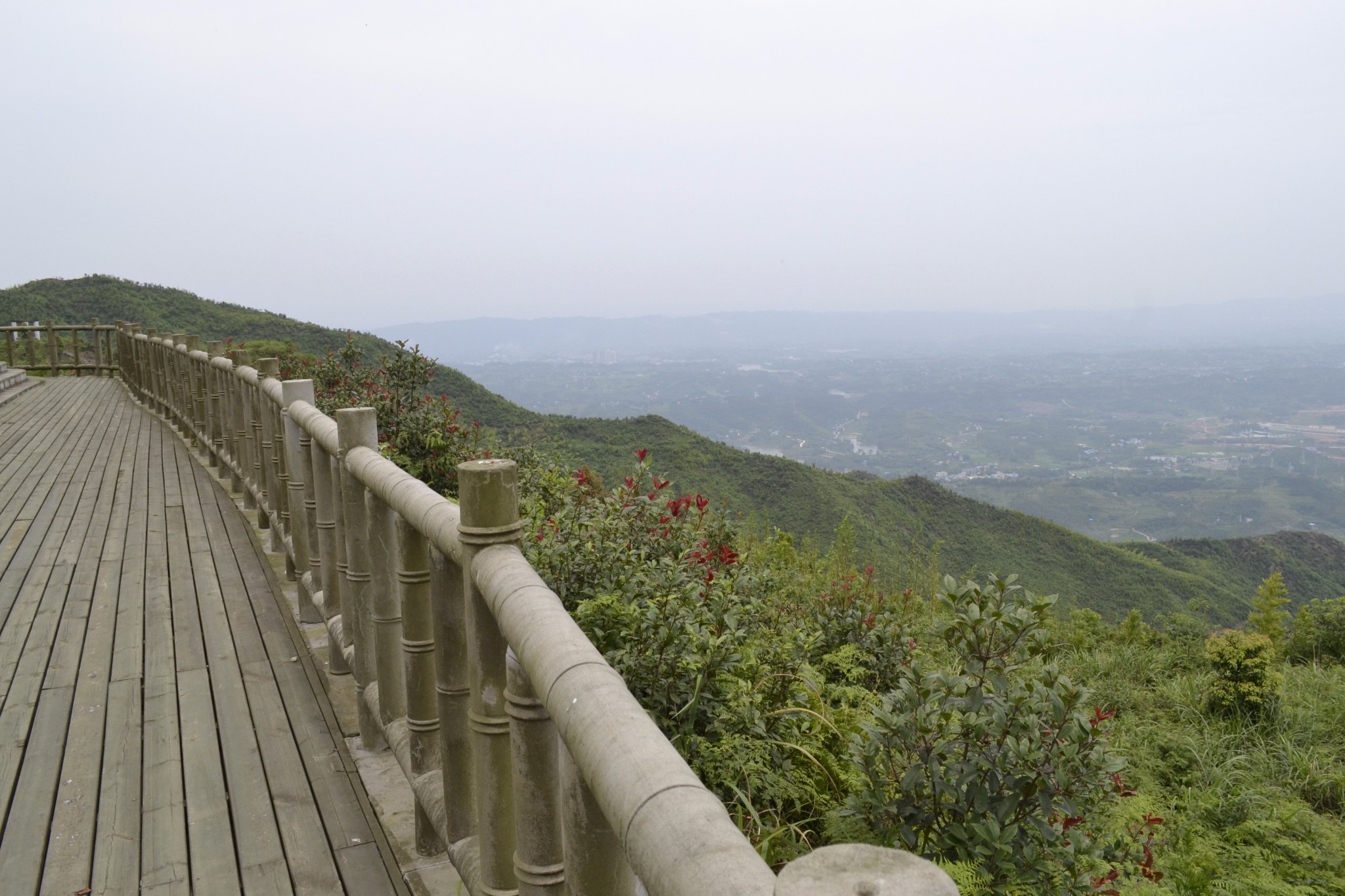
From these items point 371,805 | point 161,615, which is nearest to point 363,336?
point 161,615

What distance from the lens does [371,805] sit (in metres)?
2.82

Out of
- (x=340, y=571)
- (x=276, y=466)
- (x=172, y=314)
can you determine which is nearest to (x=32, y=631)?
(x=276, y=466)

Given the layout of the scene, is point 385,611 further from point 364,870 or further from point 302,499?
point 302,499

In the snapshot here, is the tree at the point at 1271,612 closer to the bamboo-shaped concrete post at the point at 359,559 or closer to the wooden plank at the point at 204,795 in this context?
the bamboo-shaped concrete post at the point at 359,559

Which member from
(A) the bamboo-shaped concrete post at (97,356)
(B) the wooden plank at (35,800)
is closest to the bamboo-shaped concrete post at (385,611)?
(B) the wooden plank at (35,800)

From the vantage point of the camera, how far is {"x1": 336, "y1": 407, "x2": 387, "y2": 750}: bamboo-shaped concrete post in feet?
9.57

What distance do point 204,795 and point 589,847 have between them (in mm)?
2254

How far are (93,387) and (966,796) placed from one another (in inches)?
740

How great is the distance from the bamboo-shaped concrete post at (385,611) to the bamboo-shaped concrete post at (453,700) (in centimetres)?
58

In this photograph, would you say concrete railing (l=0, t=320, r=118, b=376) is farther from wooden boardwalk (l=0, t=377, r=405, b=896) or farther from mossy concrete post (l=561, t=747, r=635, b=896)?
mossy concrete post (l=561, t=747, r=635, b=896)

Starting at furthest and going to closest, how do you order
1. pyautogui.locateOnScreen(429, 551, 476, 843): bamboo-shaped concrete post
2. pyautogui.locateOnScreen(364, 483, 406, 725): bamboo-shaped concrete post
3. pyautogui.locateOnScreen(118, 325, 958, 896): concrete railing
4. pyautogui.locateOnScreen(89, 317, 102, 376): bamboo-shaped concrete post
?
pyautogui.locateOnScreen(89, 317, 102, 376): bamboo-shaped concrete post → pyautogui.locateOnScreen(364, 483, 406, 725): bamboo-shaped concrete post → pyautogui.locateOnScreen(429, 551, 476, 843): bamboo-shaped concrete post → pyautogui.locateOnScreen(118, 325, 958, 896): concrete railing

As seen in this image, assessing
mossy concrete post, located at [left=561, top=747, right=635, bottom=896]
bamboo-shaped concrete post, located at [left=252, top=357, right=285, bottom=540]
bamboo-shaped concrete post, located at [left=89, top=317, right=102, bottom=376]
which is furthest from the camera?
bamboo-shaped concrete post, located at [left=89, top=317, right=102, bottom=376]

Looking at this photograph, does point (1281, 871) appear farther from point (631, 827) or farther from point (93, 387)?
point (93, 387)

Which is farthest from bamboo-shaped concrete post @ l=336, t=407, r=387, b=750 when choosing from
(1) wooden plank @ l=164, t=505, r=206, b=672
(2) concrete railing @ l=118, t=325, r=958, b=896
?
(1) wooden plank @ l=164, t=505, r=206, b=672
